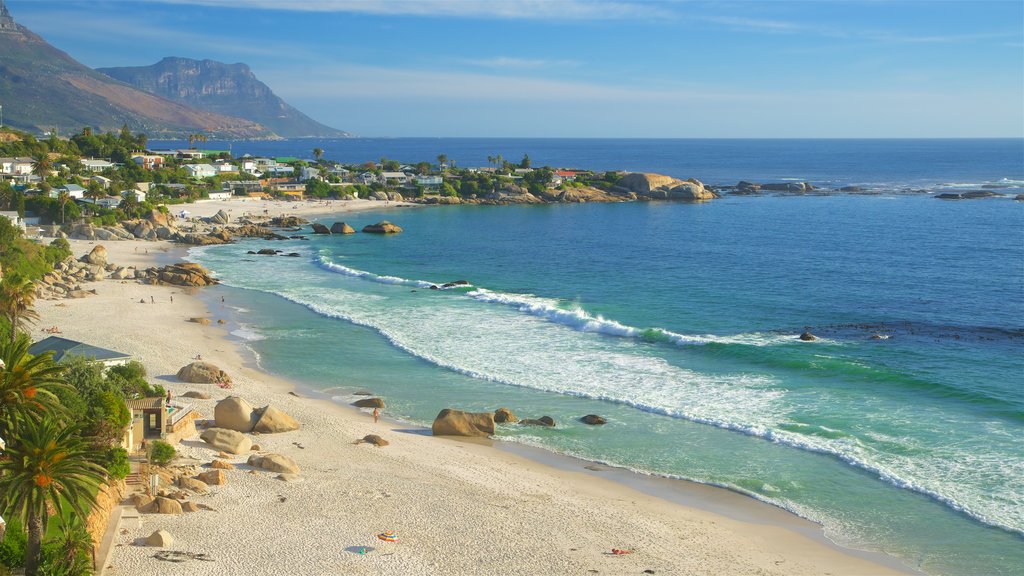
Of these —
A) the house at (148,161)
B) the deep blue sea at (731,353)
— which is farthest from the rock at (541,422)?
the house at (148,161)

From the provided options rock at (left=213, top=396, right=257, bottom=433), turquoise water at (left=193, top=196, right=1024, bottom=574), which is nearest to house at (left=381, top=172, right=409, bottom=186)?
turquoise water at (left=193, top=196, right=1024, bottom=574)

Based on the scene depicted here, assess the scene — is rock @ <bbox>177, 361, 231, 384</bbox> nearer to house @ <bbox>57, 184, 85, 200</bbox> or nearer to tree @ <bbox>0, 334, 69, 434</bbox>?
tree @ <bbox>0, 334, 69, 434</bbox>

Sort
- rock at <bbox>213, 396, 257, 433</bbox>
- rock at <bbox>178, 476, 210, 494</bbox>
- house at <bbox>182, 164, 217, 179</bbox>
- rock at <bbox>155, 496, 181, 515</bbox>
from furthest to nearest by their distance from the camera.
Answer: house at <bbox>182, 164, 217, 179</bbox>
rock at <bbox>213, 396, 257, 433</bbox>
rock at <bbox>178, 476, 210, 494</bbox>
rock at <bbox>155, 496, 181, 515</bbox>

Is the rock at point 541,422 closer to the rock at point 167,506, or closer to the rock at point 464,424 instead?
the rock at point 464,424

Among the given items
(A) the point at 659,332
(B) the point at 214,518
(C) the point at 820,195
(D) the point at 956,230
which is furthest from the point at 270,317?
(C) the point at 820,195

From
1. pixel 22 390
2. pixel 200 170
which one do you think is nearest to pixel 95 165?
pixel 200 170
